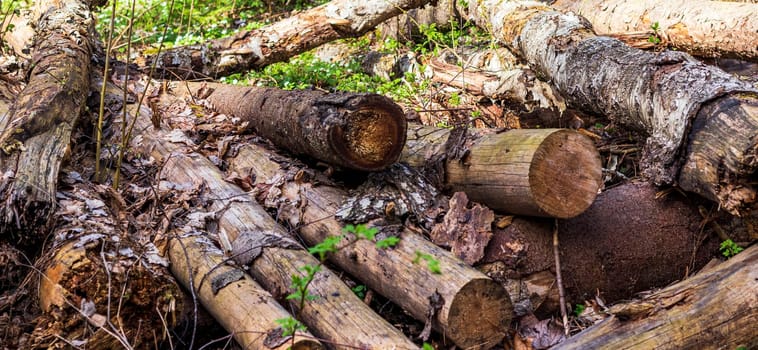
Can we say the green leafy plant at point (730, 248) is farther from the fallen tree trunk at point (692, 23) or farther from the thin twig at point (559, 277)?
the fallen tree trunk at point (692, 23)

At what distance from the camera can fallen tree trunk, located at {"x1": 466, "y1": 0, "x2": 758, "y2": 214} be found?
288cm

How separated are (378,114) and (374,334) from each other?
129cm

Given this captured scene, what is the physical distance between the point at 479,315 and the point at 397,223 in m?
0.75

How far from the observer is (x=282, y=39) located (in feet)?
23.6

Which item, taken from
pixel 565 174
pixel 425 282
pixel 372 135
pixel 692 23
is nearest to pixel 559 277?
pixel 565 174

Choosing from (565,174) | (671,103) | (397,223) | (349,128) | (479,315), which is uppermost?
(349,128)

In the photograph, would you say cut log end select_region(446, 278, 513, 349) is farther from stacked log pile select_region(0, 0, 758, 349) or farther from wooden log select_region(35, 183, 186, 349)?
wooden log select_region(35, 183, 186, 349)

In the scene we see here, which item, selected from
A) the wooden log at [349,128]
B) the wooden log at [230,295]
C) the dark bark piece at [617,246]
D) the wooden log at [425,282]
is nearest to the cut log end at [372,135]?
the wooden log at [349,128]

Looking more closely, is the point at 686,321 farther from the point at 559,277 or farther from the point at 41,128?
the point at 41,128

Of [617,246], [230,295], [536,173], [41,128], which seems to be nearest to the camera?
[230,295]

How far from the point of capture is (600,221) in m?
3.39

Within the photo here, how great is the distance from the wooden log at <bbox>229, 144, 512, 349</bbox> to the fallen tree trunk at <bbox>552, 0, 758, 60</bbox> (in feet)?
12.0

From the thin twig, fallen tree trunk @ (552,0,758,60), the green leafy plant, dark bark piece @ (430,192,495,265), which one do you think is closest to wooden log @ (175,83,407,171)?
dark bark piece @ (430,192,495,265)

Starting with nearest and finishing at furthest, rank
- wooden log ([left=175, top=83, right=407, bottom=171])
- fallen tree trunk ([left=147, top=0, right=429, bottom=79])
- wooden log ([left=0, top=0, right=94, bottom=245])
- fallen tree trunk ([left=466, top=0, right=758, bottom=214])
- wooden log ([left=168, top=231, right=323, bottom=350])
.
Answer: wooden log ([left=168, top=231, right=323, bottom=350]) < fallen tree trunk ([left=466, top=0, right=758, bottom=214]) < wooden log ([left=0, top=0, right=94, bottom=245]) < wooden log ([left=175, top=83, right=407, bottom=171]) < fallen tree trunk ([left=147, top=0, right=429, bottom=79])
